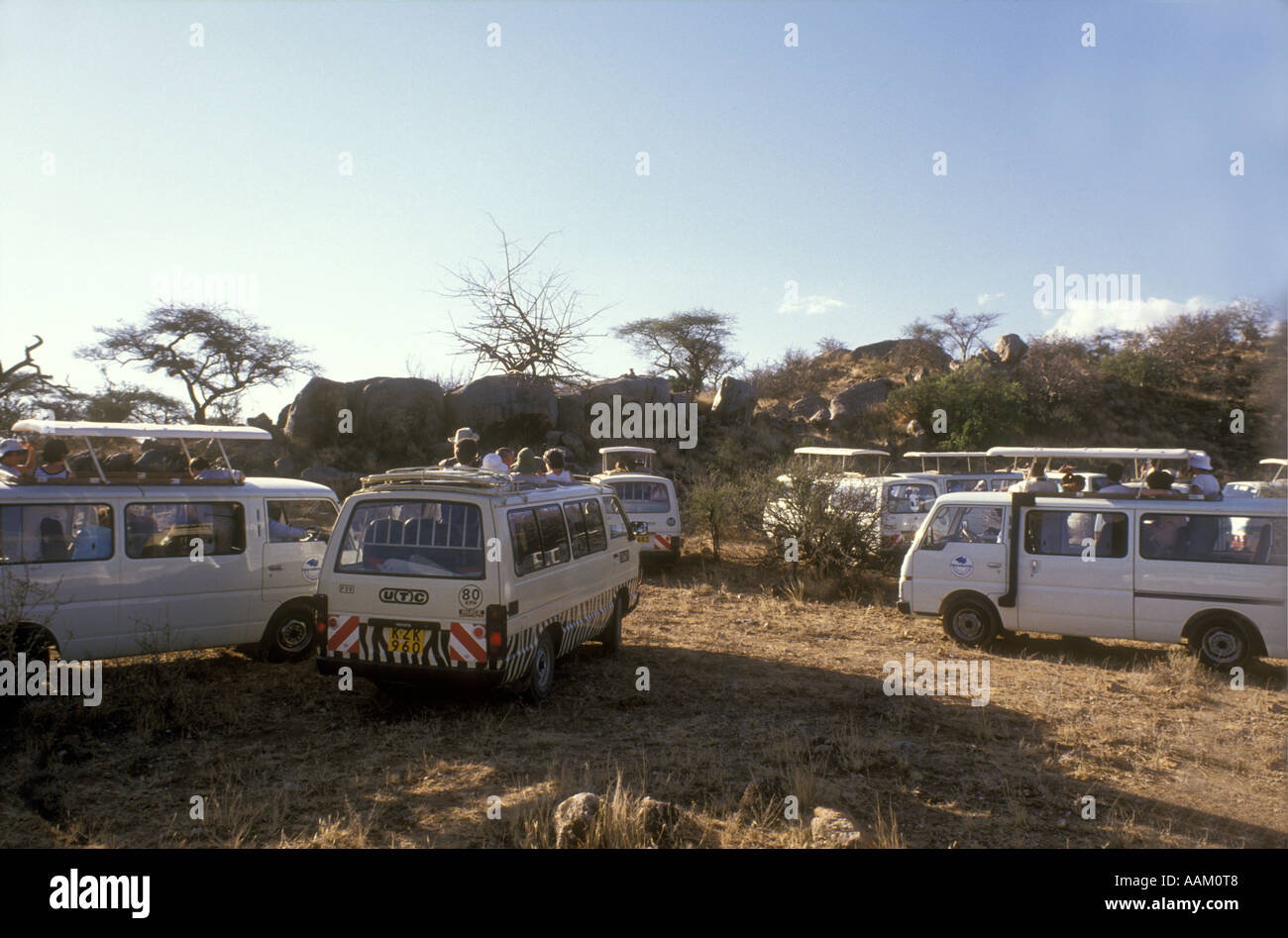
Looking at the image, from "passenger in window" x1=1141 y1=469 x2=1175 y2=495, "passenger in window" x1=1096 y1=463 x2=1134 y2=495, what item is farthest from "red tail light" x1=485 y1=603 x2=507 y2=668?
"passenger in window" x1=1141 y1=469 x2=1175 y2=495

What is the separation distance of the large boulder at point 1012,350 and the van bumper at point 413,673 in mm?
35090

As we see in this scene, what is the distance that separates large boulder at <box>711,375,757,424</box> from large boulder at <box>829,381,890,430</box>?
12.1 feet

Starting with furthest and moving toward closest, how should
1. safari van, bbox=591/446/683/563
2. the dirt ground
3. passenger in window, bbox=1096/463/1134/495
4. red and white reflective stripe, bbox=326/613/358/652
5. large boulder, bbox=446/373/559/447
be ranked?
large boulder, bbox=446/373/559/447 → safari van, bbox=591/446/683/563 → passenger in window, bbox=1096/463/1134/495 → red and white reflective stripe, bbox=326/613/358/652 → the dirt ground

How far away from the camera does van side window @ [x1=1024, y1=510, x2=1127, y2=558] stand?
852 centimetres

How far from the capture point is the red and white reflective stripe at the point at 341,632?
21.2 feet

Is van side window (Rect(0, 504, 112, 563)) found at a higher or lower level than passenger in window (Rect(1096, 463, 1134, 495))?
lower

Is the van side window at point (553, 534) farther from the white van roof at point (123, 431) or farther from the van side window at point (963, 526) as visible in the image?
the van side window at point (963, 526)

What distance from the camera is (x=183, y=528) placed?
7422mm

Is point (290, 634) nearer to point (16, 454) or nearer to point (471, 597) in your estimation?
point (471, 597)

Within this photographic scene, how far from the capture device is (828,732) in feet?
20.9

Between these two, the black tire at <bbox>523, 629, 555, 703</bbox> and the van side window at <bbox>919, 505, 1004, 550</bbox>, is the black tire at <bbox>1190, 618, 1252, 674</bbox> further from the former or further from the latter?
the black tire at <bbox>523, 629, 555, 703</bbox>

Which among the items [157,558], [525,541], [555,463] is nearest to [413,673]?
[525,541]
